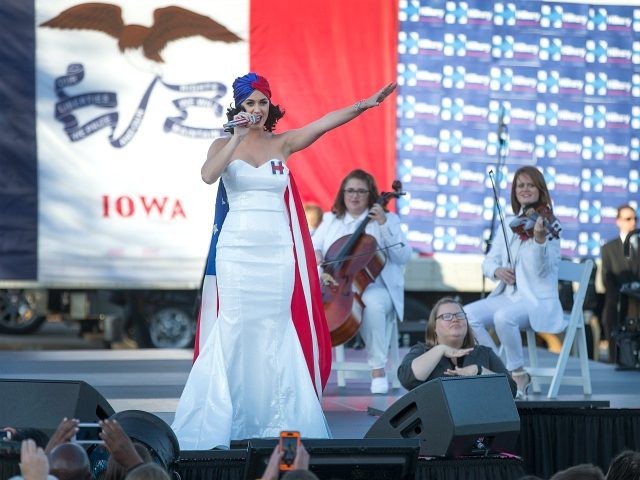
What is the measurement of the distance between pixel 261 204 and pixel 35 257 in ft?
19.3

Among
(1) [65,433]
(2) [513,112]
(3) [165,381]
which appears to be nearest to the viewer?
(1) [65,433]

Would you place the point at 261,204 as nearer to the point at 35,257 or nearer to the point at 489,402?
the point at 489,402

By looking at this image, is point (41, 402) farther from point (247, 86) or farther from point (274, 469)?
point (247, 86)

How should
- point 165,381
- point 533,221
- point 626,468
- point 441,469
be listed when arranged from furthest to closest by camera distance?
point 165,381, point 533,221, point 441,469, point 626,468

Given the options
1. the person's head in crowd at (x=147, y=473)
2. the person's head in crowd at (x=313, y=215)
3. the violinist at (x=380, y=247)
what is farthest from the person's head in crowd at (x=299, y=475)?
the person's head in crowd at (x=313, y=215)

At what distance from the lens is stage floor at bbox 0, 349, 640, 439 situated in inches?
316

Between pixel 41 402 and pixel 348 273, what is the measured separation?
403cm

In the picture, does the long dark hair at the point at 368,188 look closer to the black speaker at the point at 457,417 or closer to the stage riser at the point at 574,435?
the stage riser at the point at 574,435

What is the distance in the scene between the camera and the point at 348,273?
30.2 ft

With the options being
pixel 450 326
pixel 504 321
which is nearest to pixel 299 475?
pixel 450 326

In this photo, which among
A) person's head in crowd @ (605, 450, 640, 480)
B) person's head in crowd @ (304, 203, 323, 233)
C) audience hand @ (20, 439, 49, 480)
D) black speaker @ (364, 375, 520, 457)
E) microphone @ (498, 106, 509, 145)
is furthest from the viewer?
person's head in crowd @ (304, 203, 323, 233)

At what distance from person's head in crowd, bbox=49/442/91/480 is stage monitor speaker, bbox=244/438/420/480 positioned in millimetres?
1078

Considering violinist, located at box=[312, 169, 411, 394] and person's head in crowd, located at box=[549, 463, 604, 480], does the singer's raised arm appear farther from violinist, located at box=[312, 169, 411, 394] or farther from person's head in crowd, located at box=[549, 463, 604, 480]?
person's head in crowd, located at box=[549, 463, 604, 480]

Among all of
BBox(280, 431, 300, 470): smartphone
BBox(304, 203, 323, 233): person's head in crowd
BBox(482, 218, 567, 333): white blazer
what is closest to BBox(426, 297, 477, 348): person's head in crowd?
BBox(482, 218, 567, 333): white blazer
